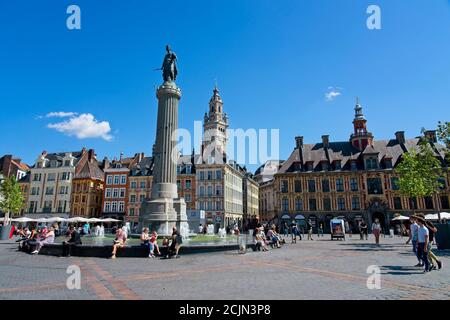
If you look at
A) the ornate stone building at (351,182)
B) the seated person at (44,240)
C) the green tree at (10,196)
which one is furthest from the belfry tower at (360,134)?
the green tree at (10,196)

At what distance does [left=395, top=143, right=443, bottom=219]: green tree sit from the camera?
83.7 ft

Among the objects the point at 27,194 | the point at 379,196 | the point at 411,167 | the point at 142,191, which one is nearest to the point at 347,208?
the point at 379,196

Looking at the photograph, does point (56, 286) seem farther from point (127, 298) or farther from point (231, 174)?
point (231, 174)

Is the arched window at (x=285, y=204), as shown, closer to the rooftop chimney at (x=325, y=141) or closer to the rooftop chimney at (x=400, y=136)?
the rooftop chimney at (x=325, y=141)

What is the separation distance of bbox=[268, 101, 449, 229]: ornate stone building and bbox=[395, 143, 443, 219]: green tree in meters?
18.6

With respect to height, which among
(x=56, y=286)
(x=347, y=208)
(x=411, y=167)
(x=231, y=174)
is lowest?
(x=56, y=286)

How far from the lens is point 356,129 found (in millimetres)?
53906

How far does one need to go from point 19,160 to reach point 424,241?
262 feet

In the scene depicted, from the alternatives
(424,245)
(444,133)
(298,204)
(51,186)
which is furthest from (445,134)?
(51,186)

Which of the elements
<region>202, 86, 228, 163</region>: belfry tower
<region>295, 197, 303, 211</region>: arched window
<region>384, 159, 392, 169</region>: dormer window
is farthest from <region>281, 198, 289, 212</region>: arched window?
<region>202, 86, 228, 163</region>: belfry tower

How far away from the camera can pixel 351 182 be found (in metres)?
48.6

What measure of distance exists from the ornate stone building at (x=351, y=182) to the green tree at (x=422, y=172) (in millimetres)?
18634

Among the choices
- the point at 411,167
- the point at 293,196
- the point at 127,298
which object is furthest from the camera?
→ the point at 293,196

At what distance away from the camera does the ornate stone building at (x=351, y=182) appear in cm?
4650
